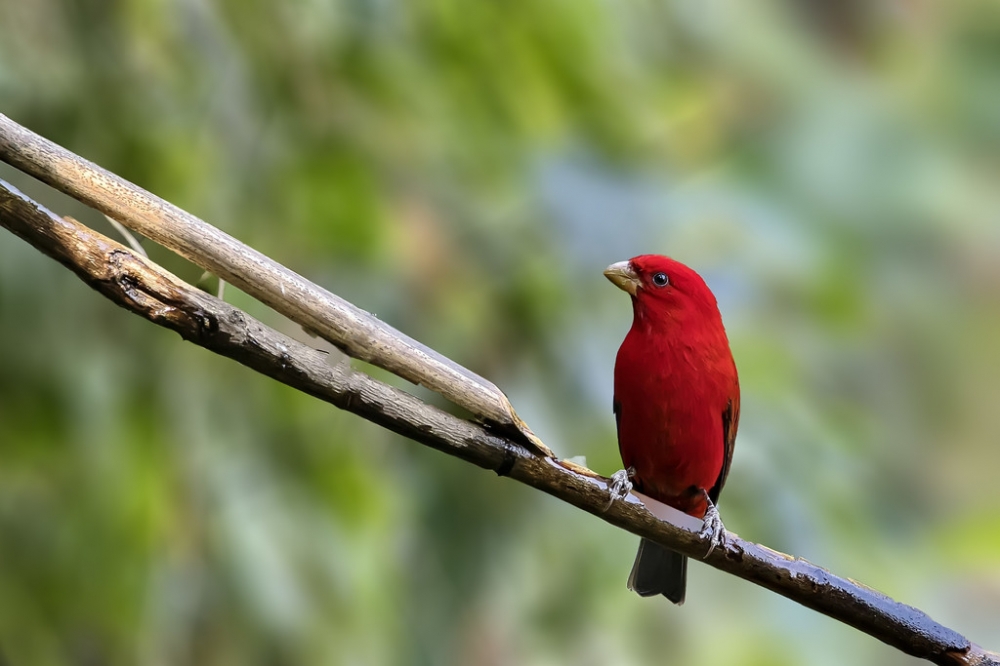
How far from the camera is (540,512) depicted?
122 inches

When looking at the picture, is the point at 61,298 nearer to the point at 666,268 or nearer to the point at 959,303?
the point at 666,268

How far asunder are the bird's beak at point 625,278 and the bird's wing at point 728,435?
38 cm

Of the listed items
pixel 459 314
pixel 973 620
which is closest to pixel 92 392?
pixel 459 314

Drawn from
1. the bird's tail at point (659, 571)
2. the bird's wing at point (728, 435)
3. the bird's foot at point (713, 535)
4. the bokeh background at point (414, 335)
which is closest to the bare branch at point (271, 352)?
the bird's foot at point (713, 535)

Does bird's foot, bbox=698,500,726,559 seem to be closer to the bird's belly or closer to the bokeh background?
the bird's belly

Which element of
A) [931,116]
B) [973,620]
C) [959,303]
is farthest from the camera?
[959,303]

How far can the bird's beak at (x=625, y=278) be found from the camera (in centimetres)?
222

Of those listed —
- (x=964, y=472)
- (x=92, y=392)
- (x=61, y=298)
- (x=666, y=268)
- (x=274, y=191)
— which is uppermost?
(x=964, y=472)

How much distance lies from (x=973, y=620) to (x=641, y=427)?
1720 mm

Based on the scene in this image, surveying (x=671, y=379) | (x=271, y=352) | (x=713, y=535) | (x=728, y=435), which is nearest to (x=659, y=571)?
(x=728, y=435)

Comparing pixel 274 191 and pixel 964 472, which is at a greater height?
pixel 964 472

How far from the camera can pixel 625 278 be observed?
2.25 m

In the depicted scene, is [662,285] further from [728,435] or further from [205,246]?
[205,246]

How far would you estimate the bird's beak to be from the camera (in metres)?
2.22
